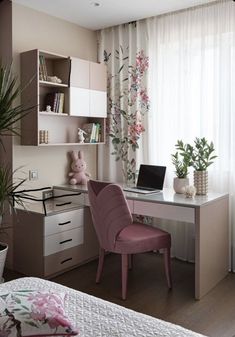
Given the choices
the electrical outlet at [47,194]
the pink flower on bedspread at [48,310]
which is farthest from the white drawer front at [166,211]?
the pink flower on bedspread at [48,310]

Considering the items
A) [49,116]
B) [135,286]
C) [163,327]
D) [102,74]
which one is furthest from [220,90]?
[163,327]

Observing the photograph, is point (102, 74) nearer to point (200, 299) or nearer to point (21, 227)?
point (21, 227)

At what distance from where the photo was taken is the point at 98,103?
13.4 ft

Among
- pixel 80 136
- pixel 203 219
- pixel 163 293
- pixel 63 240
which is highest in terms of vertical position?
pixel 80 136

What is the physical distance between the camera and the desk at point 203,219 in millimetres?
2951

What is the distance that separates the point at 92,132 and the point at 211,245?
183 cm

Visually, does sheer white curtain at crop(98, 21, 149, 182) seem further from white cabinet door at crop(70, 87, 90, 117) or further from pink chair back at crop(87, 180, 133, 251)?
pink chair back at crop(87, 180, 133, 251)

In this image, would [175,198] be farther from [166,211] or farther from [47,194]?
[47,194]

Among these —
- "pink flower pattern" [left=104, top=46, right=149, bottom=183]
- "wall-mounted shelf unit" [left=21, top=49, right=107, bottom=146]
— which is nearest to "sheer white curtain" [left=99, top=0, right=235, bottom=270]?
"pink flower pattern" [left=104, top=46, right=149, bottom=183]

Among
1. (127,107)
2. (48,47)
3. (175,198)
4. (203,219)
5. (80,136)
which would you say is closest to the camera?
(203,219)

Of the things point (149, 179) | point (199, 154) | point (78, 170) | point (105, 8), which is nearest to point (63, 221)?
point (78, 170)

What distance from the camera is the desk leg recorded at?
2.95 meters

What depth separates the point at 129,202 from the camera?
334 cm

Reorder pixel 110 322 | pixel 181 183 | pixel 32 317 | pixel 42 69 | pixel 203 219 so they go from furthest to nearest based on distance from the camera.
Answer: pixel 42 69 < pixel 181 183 < pixel 203 219 < pixel 110 322 < pixel 32 317
